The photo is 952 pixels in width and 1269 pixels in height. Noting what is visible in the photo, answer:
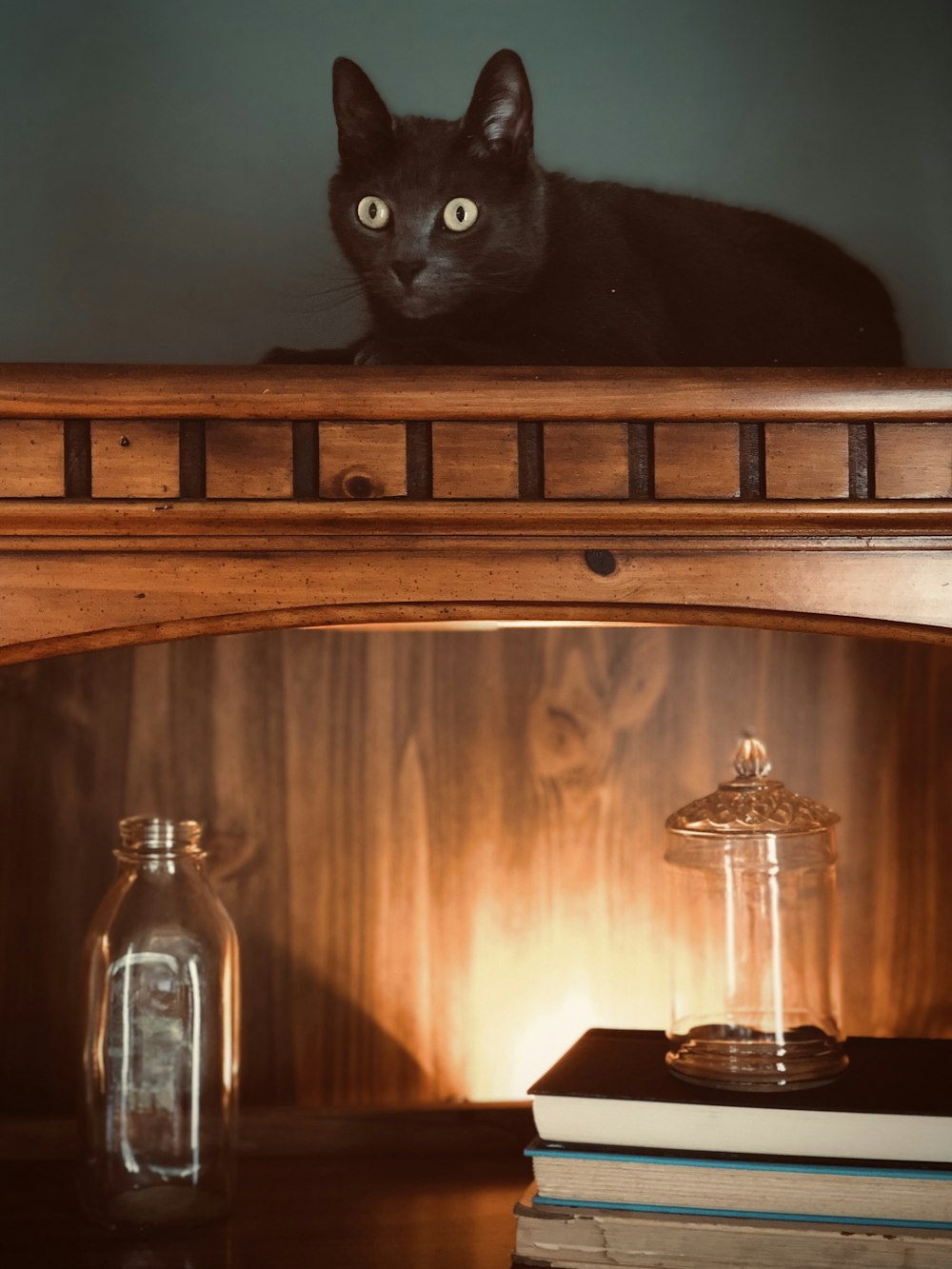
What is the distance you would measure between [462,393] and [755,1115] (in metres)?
0.42

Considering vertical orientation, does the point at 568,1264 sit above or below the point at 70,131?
below

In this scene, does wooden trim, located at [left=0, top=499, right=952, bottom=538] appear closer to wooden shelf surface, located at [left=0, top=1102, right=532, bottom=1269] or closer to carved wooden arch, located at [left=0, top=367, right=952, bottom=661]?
carved wooden arch, located at [left=0, top=367, right=952, bottom=661]

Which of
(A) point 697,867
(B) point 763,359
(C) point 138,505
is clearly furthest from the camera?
(A) point 697,867

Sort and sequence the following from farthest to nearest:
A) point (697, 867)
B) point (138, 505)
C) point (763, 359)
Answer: point (697, 867)
point (763, 359)
point (138, 505)

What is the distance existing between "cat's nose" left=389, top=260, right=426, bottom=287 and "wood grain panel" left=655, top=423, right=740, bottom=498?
23 centimetres

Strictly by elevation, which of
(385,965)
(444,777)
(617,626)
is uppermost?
(617,626)

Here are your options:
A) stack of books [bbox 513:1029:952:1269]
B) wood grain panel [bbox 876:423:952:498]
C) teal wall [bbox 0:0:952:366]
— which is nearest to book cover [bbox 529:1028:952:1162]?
stack of books [bbox 513:1029:952:1269]

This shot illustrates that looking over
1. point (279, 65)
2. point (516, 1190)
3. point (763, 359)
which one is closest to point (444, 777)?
point (516, 1190)

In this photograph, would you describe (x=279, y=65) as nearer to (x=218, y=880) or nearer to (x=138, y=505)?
(x=138, y=505)

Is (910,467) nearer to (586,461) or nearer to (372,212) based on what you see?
(586,461)

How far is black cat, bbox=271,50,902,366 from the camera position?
2.45 feet

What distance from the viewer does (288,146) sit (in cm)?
82

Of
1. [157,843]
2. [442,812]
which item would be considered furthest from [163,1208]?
[442,812]

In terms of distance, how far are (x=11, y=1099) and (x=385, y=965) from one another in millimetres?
304
